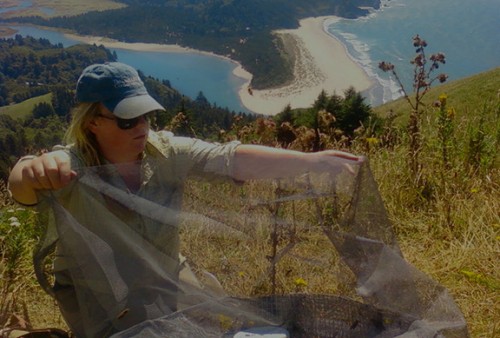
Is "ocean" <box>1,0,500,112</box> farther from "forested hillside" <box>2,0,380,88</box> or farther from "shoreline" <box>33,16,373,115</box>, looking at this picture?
"forested hillside" <box>2,0,380,88</box>

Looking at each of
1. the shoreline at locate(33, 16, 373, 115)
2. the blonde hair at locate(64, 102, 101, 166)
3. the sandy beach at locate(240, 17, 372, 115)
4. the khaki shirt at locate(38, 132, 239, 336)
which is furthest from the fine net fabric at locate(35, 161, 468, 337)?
the sandy beach at locate(240, 17, 372, 115)

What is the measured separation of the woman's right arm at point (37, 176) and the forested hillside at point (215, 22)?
77.6 meters

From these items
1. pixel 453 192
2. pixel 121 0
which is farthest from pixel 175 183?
pixel 121 0

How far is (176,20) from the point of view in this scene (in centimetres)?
11894

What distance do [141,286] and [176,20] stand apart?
123050 millimetres

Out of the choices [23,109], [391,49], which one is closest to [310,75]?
[391,49]

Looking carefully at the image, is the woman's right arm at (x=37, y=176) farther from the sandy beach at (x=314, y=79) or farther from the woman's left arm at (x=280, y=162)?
the sandy beach at (x=314, y=79)

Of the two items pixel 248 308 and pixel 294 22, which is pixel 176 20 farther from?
pixel 248 308

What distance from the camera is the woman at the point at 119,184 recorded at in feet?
5.73

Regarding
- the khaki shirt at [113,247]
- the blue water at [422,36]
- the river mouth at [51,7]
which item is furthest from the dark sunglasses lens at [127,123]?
the river mouth at [51,7]

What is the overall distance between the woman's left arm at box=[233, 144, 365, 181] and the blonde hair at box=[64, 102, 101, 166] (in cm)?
52

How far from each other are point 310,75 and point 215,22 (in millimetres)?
58484

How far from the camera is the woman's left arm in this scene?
1921 mm

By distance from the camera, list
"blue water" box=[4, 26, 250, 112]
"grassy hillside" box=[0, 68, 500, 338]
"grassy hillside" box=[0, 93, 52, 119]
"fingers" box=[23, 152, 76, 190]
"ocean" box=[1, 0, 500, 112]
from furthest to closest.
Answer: "grassy hillside" box=[0, 93, 52, 119] < "blue water" box=[4, 26, 250, 112] < "ocean" box=[1, 0, 500, 112] < "grassy hillside" box=[0, 68, 500, 338] < "fingers" box=[23, 152, 76, 190]
